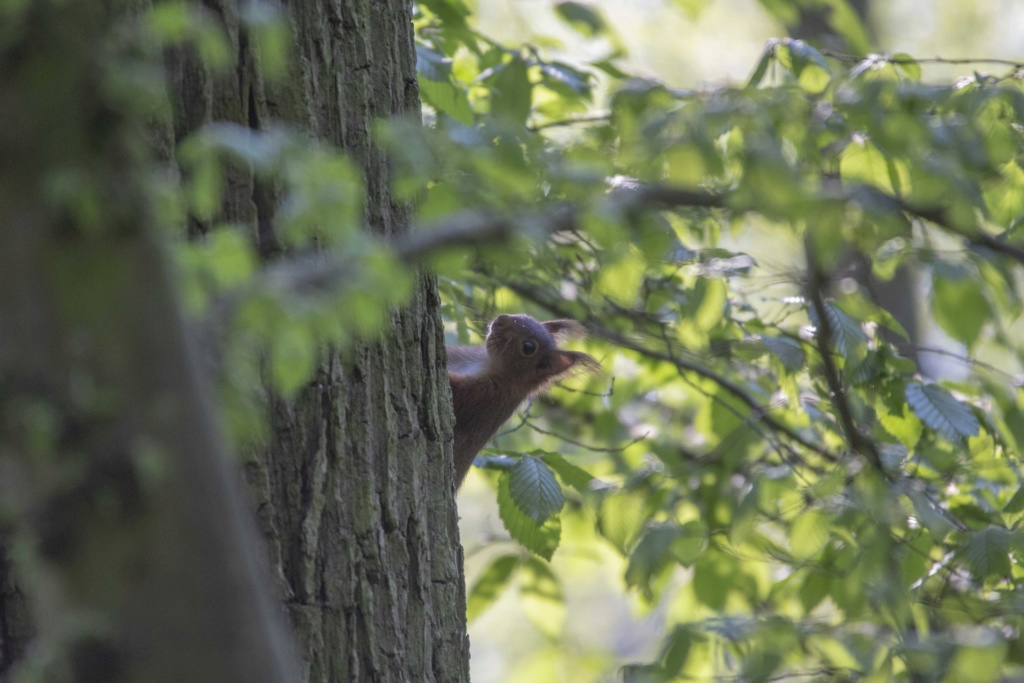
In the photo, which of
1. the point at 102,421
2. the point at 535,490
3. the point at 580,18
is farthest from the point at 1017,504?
the point at 102,421

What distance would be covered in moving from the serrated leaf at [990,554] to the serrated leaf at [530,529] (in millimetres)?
1091

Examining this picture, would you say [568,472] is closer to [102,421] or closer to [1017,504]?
[1017,504]

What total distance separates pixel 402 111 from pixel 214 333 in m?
1.30

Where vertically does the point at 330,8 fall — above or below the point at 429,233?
above

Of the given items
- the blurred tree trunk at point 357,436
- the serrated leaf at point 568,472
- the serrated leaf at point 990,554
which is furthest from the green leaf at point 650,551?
the blurred tree trunk at point 357,436

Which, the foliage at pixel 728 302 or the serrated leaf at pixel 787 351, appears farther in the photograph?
the serrated leaf at pixel 787 351

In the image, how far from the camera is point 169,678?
3.09ft

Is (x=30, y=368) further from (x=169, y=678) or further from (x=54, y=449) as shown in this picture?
(x=169, y=678)

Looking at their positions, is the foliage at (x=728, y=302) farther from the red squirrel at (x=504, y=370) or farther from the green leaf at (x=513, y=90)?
the red squirrel at (x=504, y=370)

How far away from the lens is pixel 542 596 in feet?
12.9

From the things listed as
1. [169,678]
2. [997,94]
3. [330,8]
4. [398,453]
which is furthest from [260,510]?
[997,94]

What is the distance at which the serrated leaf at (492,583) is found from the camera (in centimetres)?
376

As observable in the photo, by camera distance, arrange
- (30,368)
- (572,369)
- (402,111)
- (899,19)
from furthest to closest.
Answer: (899,19)
(572,369)
(402,111)
(30,368)

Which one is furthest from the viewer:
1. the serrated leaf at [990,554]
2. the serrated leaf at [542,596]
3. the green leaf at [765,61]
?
the serrated leaf at [542,596]
